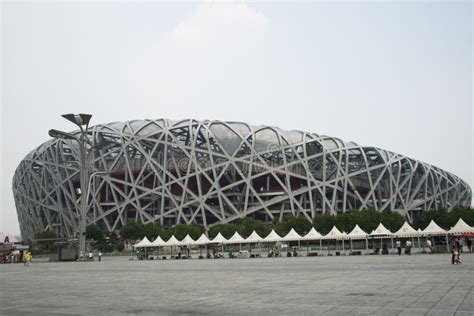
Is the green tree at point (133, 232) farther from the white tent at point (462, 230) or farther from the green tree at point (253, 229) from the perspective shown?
the white tent at point (462, 230)

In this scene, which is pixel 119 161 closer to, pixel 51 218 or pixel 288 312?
pixel 51 218

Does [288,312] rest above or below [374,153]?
below

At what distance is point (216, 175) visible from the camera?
75.6 m

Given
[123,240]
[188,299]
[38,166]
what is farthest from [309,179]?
[188,299]

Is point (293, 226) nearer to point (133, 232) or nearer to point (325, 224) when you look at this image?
point (325, 224)

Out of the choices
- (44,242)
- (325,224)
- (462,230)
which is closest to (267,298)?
(462,230)

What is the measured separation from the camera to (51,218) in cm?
8475

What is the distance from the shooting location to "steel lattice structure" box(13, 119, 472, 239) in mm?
76000

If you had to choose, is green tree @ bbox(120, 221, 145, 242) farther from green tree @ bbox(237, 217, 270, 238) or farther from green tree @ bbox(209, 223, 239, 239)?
green tree @ bbox(237, 217, 270, 238)

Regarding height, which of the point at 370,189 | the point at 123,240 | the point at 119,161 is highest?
the point at 119,161

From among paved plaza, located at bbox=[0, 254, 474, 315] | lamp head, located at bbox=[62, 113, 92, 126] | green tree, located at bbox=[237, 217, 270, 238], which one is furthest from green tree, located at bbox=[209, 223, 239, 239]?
paved plaza, located at bbox=[0, 254, 474, 315]

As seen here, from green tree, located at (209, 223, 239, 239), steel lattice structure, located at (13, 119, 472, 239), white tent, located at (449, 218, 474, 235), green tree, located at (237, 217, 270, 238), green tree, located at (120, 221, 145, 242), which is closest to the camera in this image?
white tent, located at (449, 218, 474, 235)

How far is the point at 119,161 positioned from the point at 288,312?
72.0 metres

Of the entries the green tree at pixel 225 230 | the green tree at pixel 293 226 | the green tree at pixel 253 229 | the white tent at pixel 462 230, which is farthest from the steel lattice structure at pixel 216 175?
the white tent at pixel 462 230
